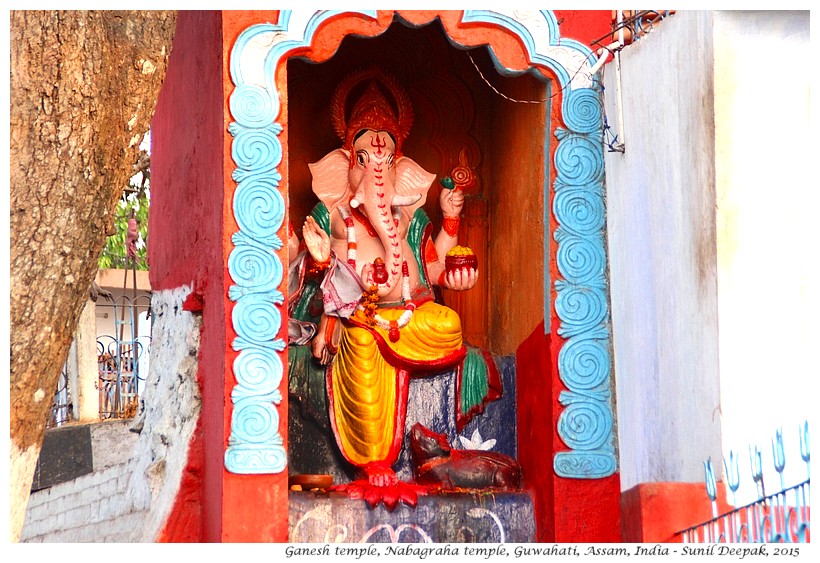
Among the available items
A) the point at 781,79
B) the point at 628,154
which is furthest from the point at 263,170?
the point at 781,79

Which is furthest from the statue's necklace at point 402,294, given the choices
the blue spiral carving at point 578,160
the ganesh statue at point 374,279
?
the blue spiral carving at point 578,160

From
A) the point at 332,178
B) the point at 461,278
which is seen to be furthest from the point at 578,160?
the point at 332,178

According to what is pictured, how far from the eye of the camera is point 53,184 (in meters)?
5.64

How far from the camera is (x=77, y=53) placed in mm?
5777

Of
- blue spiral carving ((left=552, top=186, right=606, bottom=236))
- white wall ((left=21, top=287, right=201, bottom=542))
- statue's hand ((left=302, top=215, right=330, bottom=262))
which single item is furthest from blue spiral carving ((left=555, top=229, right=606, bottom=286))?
white wall ((left=21, top=287, right=201, bottom=542))

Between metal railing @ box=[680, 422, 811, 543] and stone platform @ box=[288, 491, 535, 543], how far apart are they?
1.96m

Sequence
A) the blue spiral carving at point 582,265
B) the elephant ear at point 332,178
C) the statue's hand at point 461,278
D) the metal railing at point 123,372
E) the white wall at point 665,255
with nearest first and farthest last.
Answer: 1. the white wall at point 665,255
2. the blue spiral carving at point 582,265
3. the statue's hand at point 461,278
4. the elephant ear at point 332,178
5. the metal railing at point 123,372

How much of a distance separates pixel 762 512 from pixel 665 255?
60.2 inches

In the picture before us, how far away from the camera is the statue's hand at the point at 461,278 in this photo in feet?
28.7

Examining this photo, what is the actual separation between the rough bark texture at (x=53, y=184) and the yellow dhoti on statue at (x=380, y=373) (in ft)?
8.83

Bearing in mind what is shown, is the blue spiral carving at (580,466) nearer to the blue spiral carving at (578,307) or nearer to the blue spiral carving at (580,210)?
the blue spiral carving at (578,307)

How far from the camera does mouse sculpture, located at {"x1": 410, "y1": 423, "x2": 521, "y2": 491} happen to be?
26.8ft

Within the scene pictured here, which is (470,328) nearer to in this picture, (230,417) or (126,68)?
(230,417)

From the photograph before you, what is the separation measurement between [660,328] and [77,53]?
9.77 feet
